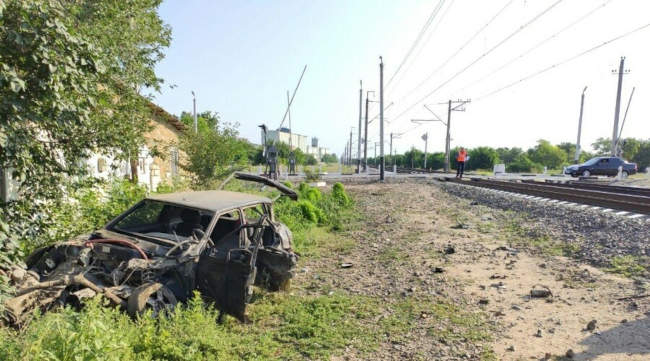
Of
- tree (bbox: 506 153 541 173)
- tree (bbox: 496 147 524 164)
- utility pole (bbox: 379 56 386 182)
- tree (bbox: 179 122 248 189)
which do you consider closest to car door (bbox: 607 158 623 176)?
utility pole (bbox: 379 56 386 182)

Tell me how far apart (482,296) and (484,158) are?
58.6 m

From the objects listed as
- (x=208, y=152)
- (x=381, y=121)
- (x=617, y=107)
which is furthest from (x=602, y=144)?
(x=208, y=152)

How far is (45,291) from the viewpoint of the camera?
3303mm

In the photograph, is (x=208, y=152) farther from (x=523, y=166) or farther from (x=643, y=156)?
(x=643, y=156)

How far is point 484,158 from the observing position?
194 feet

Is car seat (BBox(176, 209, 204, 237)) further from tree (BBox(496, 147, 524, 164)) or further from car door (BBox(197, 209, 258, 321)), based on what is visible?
tree (BBox(496, 147, 524, 164))

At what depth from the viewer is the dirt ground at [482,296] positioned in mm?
3986

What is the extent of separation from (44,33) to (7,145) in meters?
0.90

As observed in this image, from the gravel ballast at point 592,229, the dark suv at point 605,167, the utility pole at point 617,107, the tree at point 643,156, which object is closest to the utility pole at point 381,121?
the gravel ballast at point 592,229

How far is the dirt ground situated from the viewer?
157 inches

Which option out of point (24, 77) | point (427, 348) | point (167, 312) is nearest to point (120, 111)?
point (24, 77)

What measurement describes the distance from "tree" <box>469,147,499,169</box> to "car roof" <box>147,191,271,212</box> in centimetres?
5926

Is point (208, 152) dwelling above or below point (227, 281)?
above

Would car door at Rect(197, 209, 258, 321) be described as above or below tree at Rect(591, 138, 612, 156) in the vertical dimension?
below
